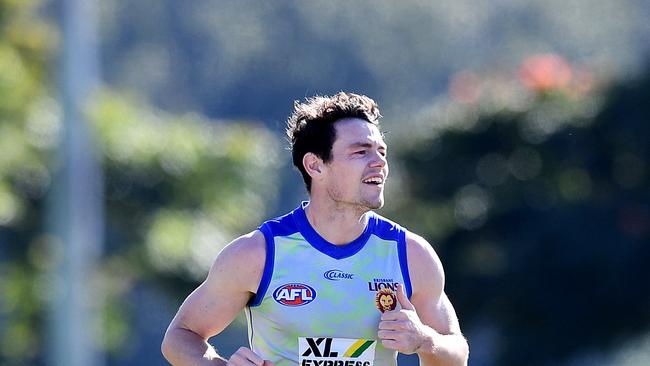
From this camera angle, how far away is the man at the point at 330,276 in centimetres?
647

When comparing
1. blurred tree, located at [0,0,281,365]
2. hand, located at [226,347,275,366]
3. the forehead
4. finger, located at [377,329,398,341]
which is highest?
blurred tree, located at [0,0,281,365]

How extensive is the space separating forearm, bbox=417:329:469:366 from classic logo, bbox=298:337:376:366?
0.21m

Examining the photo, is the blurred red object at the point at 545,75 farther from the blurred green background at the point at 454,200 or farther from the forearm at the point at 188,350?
the forearm at the point at 188,350

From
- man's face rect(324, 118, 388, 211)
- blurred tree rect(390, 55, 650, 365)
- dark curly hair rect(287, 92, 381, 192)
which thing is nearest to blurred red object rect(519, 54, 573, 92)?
blurred tree rect(390, 55, 650, 365)

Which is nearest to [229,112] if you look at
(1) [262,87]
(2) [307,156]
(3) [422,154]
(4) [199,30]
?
(1) [262,87]

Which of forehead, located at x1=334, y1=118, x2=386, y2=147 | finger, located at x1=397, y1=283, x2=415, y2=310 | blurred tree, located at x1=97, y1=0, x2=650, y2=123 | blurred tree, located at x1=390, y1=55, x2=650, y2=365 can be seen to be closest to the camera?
finger, located at x1=397, y1=283, x2=415, y2=310

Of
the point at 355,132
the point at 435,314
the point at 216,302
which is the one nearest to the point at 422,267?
the point at 435,314

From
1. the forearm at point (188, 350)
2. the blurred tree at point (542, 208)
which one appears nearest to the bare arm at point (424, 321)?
the forearm at point (188, 350)

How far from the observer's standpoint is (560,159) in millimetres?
20250

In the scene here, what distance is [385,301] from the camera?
6.45 meters

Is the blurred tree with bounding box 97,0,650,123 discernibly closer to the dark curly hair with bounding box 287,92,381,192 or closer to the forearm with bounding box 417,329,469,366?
the dark curly hair with bounding box 287,92,381,192

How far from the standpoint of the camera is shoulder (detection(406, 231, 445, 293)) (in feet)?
21.7

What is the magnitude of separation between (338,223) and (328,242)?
8 cm

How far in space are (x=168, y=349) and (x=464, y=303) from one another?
14.2 m
